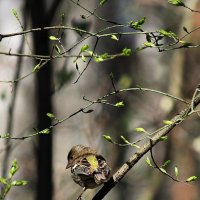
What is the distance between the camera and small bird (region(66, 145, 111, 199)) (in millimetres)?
3365

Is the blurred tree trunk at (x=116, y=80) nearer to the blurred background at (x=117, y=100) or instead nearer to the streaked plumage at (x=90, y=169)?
the blurred background at (x=117, y=100)

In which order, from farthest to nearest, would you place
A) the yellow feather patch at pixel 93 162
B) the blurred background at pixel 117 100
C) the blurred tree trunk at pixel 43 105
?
the blurred background at pixel 117 100
the blurred tree trunk at pixel 43 105
the yellow feather patch at pixel 93 162

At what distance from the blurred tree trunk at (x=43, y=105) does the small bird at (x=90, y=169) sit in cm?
94

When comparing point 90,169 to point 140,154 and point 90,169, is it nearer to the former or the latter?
point 90,169

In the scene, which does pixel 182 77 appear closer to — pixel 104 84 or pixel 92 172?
pixel 104 84

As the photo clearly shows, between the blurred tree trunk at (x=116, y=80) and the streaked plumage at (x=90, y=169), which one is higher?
the streaked plumage at (x=90, y=169)

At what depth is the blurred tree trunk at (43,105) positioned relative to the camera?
4.74m

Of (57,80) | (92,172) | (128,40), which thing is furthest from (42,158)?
(128,40)

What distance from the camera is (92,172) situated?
11.3 feet

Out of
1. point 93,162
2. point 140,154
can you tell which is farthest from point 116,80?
point 140,154

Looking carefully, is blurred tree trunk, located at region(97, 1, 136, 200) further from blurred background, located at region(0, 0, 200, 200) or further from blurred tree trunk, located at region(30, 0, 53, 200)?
blurred tree trunk, located at region(30, 0, 53, 200)

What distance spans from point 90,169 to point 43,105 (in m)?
1.51

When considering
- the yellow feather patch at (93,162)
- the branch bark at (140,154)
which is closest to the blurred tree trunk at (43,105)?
the yellow feather patch at (93,162)

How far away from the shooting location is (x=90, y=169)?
3492mm
